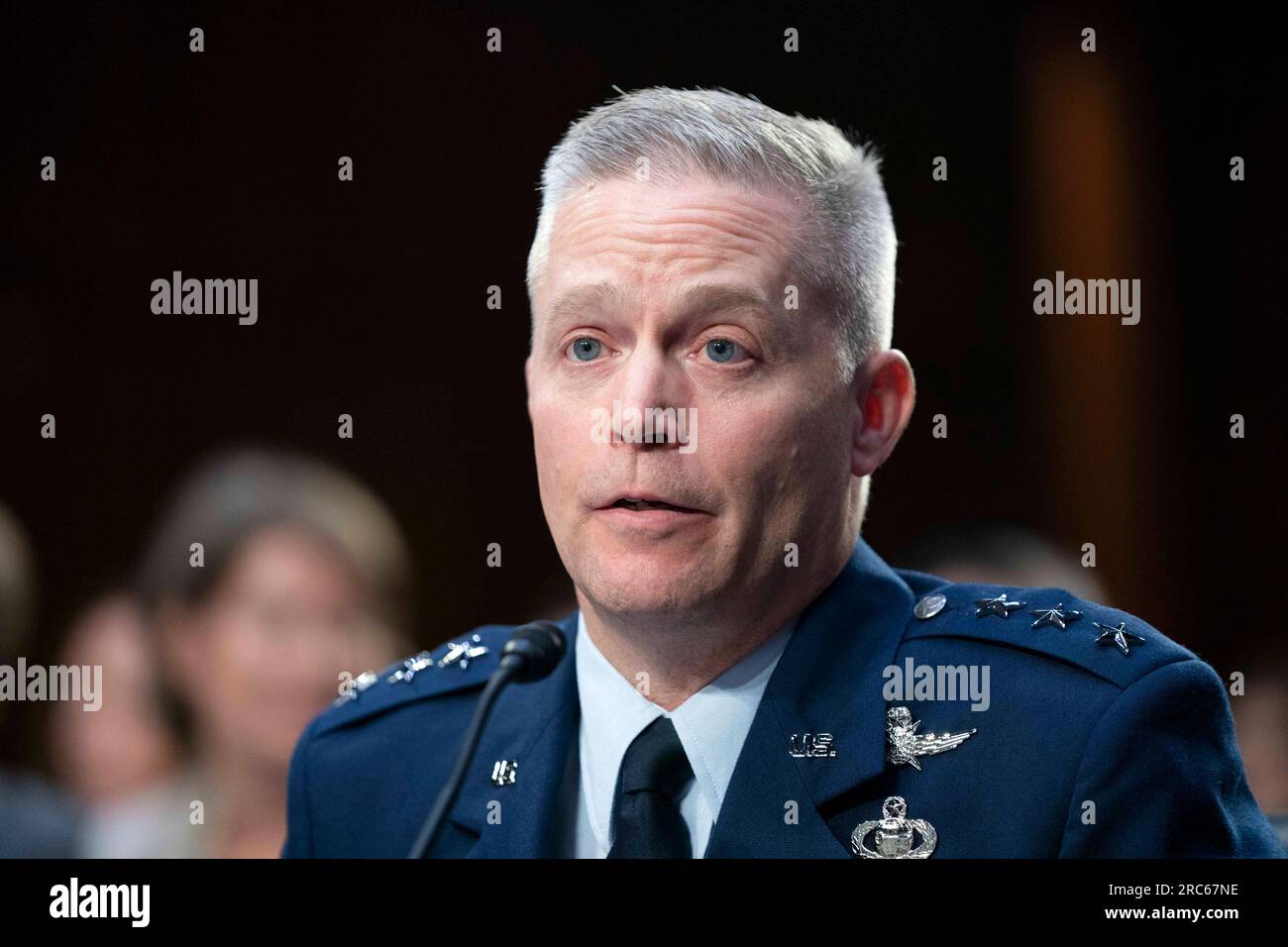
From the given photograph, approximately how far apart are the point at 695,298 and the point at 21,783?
4.93 feet

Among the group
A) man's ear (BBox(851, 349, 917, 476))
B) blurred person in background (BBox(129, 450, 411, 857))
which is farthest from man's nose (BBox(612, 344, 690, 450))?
blurred person in background (BBox(129, 450, 411, 857))

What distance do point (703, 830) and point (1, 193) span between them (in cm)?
172

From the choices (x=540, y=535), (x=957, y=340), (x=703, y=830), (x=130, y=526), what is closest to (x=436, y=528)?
(x=540, y=535)

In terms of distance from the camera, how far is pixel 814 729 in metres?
2.23

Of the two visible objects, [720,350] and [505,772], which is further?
[505,772]

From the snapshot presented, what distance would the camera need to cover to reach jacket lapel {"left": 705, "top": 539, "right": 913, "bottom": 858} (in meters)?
2.19

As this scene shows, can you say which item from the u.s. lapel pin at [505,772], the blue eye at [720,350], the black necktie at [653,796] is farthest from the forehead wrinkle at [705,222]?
the u.s. lapel pin at [505,772]

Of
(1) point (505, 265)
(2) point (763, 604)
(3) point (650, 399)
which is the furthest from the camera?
(1) point (505, 265)

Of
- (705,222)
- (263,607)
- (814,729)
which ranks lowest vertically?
(814,729)

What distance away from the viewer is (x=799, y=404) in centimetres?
223

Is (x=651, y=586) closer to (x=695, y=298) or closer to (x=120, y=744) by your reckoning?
(x=695, y=298)

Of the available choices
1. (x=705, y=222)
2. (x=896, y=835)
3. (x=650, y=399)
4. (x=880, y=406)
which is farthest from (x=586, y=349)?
(x=896, y=835)

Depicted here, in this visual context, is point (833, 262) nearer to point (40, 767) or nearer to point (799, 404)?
point (799, 404)

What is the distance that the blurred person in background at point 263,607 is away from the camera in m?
2.70
